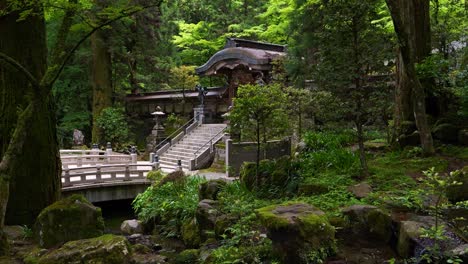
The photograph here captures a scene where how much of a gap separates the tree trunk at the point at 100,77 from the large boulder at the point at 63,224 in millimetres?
17382

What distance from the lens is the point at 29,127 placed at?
847cm

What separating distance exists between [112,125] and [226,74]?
713 centimetres

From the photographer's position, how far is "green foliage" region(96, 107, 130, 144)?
2398cm

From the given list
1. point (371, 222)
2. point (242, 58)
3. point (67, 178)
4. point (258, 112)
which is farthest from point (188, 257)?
point (242, 58)

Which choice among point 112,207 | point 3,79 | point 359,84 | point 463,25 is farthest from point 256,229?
point 463,25

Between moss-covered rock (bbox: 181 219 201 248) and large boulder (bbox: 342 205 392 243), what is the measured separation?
345 centimetres

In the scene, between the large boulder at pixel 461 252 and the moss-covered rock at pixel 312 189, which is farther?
the moss-covered rock at pixel 312 189

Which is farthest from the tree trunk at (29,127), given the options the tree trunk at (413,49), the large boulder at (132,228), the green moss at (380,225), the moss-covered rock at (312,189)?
the tree trunk at (413,49)

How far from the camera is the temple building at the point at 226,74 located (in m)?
22.1

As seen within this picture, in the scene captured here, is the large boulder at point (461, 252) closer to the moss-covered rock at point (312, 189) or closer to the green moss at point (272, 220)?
the green moss at point (272, 220)

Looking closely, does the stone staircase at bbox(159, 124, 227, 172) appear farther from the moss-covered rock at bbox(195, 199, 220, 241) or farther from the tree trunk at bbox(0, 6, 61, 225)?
the tree trunk at bbox(0, 6, 61, 225)

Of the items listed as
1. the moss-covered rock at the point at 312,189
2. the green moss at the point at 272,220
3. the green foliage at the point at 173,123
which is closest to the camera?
the green moss at the point at 272,220

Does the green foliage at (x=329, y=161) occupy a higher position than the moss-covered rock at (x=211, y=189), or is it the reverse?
the green foliage at (x=329, y=161)

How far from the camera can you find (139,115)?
→ 29.0 meters
